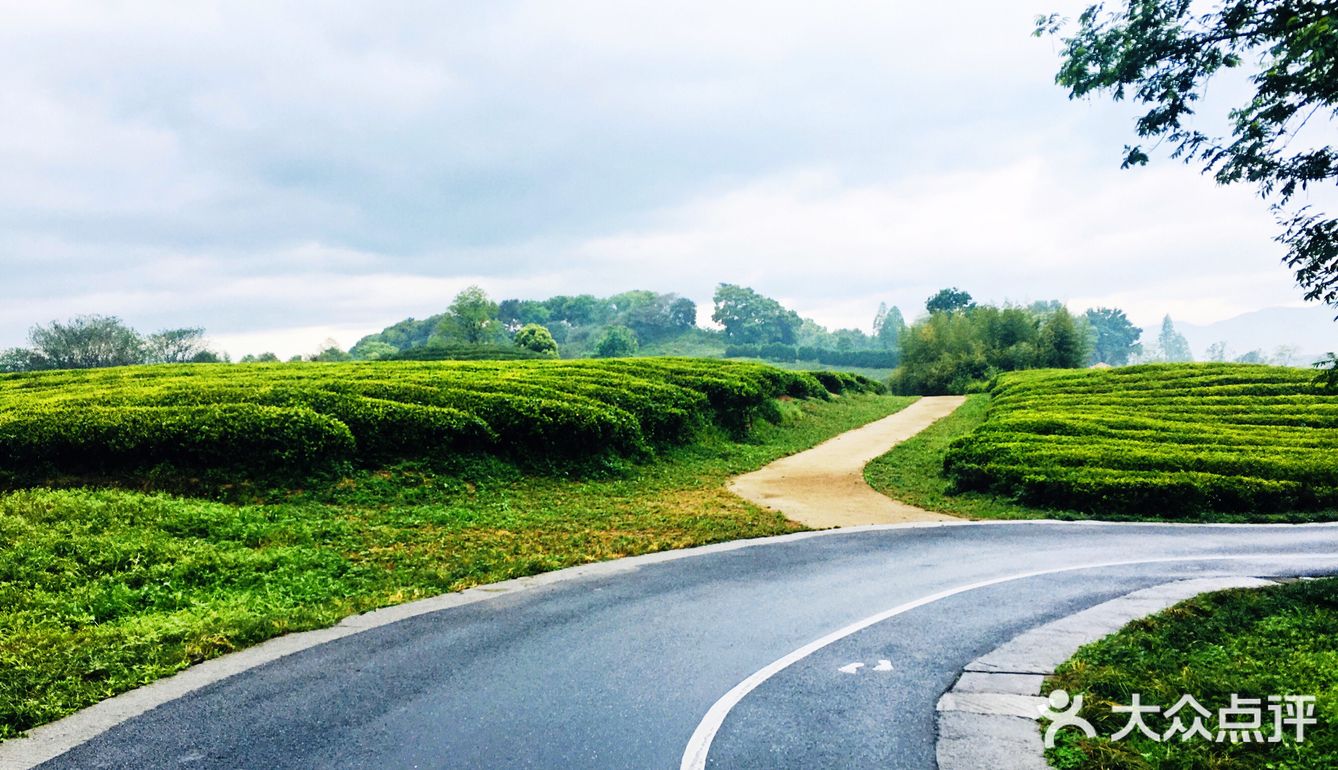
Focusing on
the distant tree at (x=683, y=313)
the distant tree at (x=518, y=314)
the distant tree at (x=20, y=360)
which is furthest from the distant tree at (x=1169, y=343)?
the distant tree at (x=20, y=360)

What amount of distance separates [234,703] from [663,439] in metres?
13.1

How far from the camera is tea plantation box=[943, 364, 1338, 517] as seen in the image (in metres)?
12.7

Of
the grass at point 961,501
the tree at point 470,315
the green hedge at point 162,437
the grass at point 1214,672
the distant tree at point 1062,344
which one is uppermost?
the tree at point 470,315

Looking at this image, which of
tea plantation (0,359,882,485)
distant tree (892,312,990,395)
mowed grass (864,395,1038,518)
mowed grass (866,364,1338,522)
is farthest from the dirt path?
distant tree (892,312,990,395)

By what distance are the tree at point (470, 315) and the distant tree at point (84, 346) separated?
2924 centimetres

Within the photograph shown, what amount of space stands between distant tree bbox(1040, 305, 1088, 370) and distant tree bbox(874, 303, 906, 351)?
91740mm

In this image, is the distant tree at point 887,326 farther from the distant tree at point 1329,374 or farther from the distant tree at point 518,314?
the distant tree at point 1329,374

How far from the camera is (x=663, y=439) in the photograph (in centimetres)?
1758

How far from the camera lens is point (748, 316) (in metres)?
128

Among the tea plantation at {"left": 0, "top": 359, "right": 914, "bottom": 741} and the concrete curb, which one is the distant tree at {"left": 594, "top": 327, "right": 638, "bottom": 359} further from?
the concrete curb

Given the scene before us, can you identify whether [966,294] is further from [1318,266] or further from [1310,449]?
[1318,266]

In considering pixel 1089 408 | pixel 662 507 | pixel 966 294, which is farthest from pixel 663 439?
pixel 966 294

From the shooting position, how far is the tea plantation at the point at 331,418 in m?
10.9

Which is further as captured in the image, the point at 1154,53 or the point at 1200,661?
the point at 1154,53
